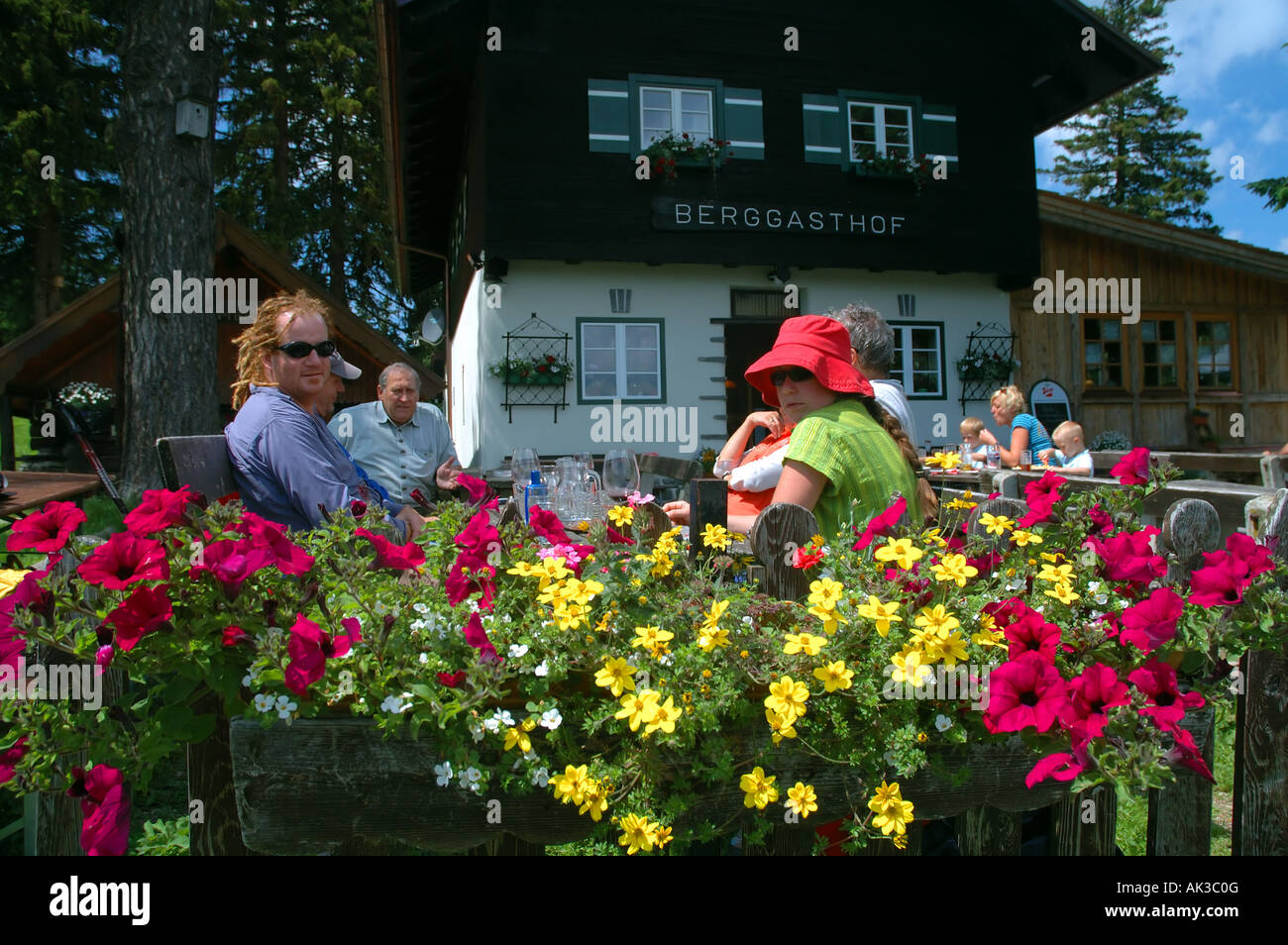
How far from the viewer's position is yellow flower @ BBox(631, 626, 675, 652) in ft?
4.71

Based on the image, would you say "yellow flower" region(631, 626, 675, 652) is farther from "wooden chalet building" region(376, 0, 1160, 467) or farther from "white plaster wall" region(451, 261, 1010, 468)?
"wooden chalet building" region(376, 0, 1160, 467)

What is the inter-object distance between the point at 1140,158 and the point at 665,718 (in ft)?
147

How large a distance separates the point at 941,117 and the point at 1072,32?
2.34 m

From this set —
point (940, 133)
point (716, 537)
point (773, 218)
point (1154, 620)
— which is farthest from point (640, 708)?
point (940, 133)

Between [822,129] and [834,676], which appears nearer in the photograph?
[834,676]

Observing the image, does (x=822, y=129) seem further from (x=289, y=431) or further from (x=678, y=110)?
(x=289, y=431)

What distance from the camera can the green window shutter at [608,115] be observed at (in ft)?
39.5

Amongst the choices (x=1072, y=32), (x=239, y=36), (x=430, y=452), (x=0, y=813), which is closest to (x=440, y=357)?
(x=239, y=36)

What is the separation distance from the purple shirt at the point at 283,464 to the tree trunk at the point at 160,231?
408 cm

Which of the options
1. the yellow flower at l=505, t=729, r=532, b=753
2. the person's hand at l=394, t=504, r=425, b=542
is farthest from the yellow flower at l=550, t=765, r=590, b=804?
the person's hand at l=394, t=504, r=425, b=542

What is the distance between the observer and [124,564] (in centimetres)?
136

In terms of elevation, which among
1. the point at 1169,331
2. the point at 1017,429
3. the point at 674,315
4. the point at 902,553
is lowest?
the point at 902,553

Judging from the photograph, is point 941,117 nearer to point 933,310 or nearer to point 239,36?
point 933,310

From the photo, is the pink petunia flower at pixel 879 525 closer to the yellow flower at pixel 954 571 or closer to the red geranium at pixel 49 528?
the yellow flower at pixel 954 571
